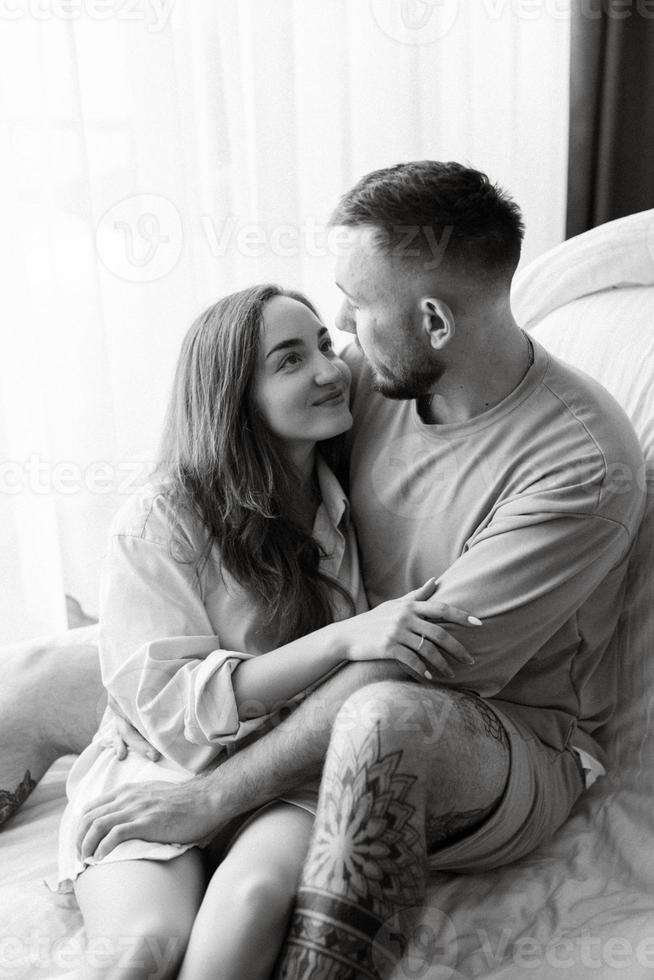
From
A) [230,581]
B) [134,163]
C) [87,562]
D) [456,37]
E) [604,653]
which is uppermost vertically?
[456,37]

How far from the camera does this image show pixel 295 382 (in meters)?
1.44

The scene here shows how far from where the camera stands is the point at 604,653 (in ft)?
4.85

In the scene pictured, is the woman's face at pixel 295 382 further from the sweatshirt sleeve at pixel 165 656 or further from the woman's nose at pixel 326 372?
the sweatshirt sleeve at pixel 165 656

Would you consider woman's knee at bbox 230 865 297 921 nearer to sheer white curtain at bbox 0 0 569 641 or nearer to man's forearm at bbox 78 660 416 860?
man's forearm at bbox 78 660 416 860

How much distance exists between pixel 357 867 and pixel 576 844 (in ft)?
1.33

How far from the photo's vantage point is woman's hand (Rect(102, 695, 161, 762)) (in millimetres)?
1401

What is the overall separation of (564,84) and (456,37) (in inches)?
11.7

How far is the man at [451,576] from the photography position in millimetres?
1128

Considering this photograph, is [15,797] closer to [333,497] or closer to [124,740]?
[124,740]

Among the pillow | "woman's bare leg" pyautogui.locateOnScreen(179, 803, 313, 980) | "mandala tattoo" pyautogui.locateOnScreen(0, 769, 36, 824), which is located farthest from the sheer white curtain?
"woman's bare leg" pyautogui.locateOnScreen(179, 803, 313, 980)

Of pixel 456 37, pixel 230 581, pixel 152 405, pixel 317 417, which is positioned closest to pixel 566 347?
pixel 317 417

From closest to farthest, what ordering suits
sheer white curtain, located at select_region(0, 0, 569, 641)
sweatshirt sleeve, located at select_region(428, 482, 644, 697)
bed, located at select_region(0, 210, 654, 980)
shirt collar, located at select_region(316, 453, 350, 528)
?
bed, located at select_region(0, 210, 654, 980) → sweatshirt sleeve, located at select_region(428, 482, 644, 697) → shirt collar, located at select_region(316, 453, 350, 528) → sheer white curtain, located at select_region(0, 0, 569, 641)

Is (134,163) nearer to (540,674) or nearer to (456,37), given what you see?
(456,37)

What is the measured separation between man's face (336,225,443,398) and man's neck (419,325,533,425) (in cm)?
3
